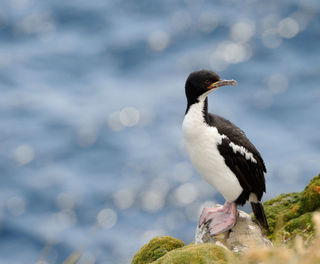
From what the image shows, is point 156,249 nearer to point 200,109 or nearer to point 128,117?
point 200,109

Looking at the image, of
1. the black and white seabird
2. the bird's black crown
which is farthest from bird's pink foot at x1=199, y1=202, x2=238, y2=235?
the bird's black crown

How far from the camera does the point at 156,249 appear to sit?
837cm

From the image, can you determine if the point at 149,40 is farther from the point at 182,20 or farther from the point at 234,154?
the point at 234,154

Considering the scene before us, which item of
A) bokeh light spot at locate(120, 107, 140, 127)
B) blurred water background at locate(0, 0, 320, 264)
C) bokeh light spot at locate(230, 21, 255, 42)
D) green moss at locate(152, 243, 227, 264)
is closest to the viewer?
green moss at locate(152, 243, 227, 264)

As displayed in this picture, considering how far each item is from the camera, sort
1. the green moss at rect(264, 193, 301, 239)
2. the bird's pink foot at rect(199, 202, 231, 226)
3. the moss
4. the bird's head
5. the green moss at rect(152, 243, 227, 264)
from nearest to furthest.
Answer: the green moss at rect(152, 243, 227, 264), the bird's head, the bird's pink foot at rect(199, 202, 231, 226), the moss, the green moss at rect(264, 193, 301, 239)

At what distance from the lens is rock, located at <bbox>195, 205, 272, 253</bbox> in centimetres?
830

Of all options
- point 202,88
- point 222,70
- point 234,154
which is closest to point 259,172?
point 234,154

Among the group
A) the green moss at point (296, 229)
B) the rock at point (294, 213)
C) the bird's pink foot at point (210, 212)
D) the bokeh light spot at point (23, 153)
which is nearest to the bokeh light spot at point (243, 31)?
the bokeh light spot at point (23, 153)

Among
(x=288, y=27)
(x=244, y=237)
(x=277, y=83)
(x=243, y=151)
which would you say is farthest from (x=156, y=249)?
(x=288, y=27)

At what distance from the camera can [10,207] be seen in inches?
1032

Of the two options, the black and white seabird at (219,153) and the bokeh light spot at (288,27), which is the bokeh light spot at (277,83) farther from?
the black and white seabird at (219,153)

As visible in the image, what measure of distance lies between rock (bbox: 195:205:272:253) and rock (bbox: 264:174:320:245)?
0.25 meters

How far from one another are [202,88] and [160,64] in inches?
913

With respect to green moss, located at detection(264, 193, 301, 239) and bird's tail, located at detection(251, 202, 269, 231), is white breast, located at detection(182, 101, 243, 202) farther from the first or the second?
green moss, located at detection(264, 193, 301, 239)
